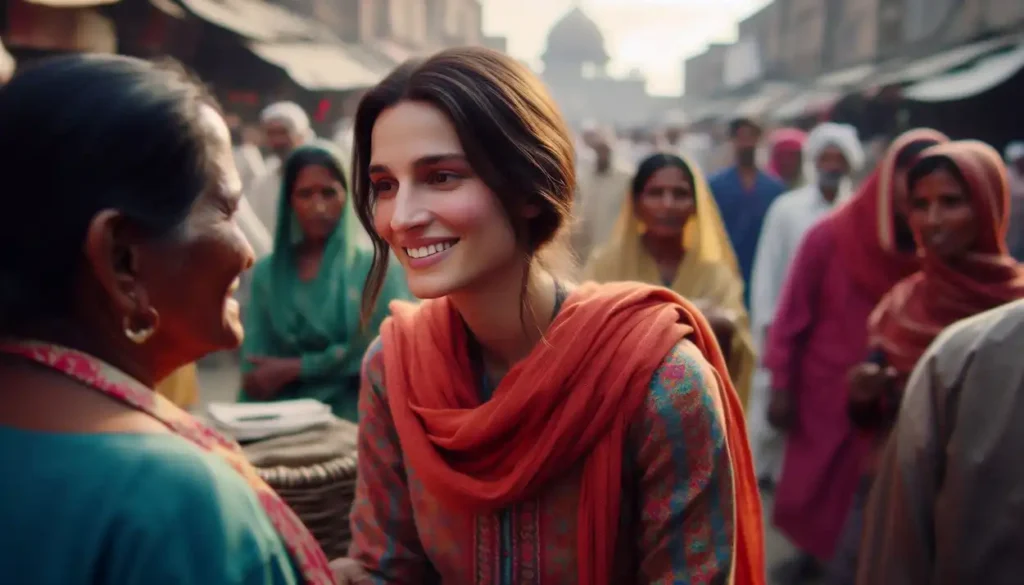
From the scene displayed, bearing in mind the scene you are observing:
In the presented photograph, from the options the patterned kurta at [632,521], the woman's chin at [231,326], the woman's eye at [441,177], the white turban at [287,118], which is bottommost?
the patterned kurta at [632,521]

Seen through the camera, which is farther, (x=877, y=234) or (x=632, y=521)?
(x=877, y=234)

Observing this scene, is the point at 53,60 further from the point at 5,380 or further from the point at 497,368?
the point at 497,368

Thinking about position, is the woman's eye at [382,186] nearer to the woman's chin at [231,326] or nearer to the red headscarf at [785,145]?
the woman's chin at [231,326]

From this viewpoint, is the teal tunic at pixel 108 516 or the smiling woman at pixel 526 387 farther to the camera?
the smiling woman at pixel 526 387

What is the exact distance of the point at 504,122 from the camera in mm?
1462

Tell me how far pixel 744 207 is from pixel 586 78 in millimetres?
47005

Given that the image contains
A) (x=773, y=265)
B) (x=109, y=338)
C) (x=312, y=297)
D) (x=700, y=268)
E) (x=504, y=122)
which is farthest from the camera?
(x=773, y=265)

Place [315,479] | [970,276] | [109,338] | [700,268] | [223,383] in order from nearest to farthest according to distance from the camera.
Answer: [109,338]
[315,479]
[970,276]
[700,268]
[223,383]

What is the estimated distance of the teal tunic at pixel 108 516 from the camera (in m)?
0.90

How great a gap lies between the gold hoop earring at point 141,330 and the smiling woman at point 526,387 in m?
0.51

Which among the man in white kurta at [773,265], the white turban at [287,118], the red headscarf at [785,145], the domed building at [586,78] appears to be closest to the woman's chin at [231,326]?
the man in white kurta at [773,265]

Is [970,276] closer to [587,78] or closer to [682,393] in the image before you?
[682,393]

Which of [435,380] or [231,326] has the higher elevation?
[231,326]

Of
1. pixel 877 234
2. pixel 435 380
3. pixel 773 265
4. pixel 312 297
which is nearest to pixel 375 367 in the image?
pixel 435 380
